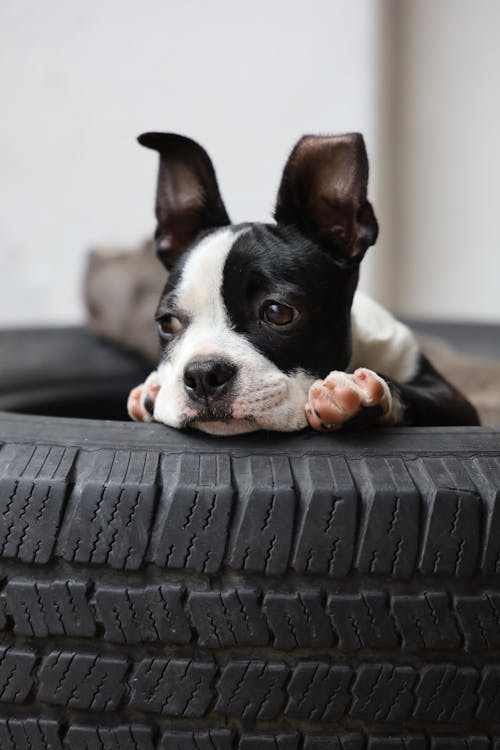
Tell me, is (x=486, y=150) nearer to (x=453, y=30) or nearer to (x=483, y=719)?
(x=453, y=30)

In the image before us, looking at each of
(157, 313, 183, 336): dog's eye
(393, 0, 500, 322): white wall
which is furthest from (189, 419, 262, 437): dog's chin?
(393, 0, 500, 322): white wall

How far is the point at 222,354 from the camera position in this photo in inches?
46.9

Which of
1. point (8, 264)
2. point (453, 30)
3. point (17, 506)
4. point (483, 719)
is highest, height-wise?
point (453, 30)

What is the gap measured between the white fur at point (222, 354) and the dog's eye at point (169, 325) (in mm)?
35

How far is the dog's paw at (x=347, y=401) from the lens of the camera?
114 centimetres

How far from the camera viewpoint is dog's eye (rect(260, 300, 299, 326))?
1.24m

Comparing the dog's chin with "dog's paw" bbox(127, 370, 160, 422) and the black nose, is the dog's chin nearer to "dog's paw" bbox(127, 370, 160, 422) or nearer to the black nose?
the black nose

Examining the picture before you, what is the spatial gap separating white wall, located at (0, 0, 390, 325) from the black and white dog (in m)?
2.09

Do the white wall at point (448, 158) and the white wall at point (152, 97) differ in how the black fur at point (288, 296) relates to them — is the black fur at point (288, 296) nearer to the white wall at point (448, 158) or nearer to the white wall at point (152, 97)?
the white wall at point (152, 97)

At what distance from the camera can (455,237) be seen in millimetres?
3594

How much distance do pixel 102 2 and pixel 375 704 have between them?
300cm

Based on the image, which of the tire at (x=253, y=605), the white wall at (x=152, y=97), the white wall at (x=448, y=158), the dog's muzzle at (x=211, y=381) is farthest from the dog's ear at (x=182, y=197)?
the white wall at (x=448, y=158)

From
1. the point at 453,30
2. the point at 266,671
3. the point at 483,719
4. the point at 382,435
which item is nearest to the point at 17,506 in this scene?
the point at 266,671

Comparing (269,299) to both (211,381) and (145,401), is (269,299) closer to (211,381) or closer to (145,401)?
(211,381)
